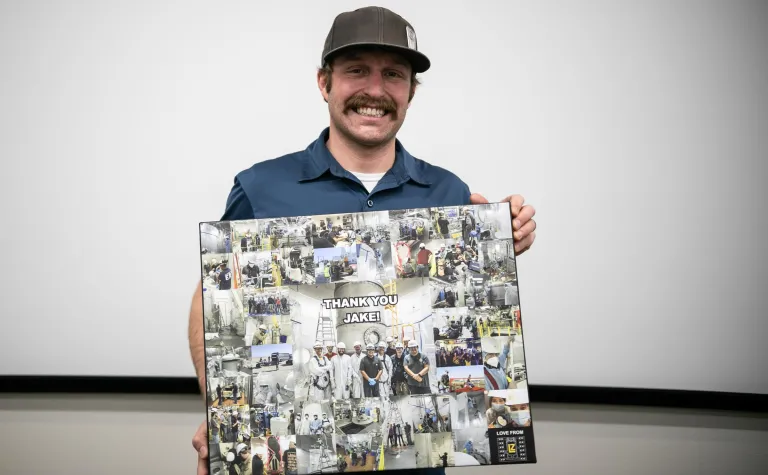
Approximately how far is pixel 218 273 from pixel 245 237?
0.08m

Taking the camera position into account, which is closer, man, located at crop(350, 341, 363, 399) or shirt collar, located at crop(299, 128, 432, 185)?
man, located at crop(350, 341, 363, 399)

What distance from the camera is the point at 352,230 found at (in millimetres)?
1061

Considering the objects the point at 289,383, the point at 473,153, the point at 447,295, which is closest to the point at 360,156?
the point at 447,295

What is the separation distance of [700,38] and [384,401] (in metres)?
2.08

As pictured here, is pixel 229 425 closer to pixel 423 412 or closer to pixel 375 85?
pixel 423 412

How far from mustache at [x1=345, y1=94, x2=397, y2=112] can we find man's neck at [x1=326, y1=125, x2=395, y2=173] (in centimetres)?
8

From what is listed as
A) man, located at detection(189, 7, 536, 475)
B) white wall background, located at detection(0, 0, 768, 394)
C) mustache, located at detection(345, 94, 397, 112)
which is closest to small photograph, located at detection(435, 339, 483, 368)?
man, located at detection(189, 7, 536, 475)

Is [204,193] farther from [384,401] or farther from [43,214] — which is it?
[384,401]

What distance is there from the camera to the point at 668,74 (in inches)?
93.6

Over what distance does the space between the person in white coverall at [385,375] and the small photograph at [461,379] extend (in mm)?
87

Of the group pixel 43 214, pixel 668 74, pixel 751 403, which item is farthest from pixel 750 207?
pixel 43 214

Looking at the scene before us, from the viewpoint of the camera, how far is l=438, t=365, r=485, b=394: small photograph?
1.04 m

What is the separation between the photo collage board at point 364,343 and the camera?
1.02 m

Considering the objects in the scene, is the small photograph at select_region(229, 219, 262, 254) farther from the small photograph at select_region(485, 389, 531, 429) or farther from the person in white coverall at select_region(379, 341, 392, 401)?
the small photograph at select_region(485, 389, 531, 429)
